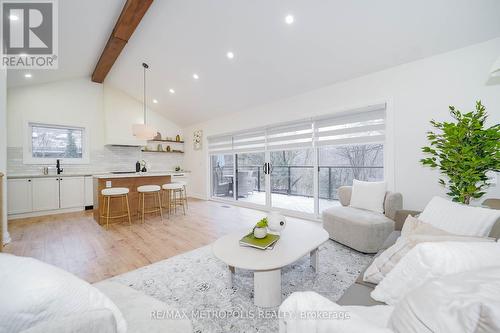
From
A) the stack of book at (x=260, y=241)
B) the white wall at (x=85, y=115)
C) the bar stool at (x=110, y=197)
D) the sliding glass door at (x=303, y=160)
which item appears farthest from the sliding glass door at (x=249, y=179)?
the stack of book at (x=260, y=241)

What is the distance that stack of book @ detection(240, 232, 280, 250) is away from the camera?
1.66 meters

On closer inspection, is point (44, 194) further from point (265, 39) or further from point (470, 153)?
point (470, 153)

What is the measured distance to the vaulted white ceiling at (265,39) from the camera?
227 cm

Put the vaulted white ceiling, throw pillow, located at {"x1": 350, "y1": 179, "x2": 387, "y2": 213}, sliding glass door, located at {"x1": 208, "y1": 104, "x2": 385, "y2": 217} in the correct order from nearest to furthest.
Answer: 1. the vaulted white ceiling
2. throw pillow, located at {"x1": 350, "y1": 179, "x2": 387, "y2": 213}
3. sliding glass door, located at {"x1": 208, "y1": 104, "x2": 385, "y2": 217}

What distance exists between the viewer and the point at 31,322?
490mm

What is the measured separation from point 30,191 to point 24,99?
2.08 metres

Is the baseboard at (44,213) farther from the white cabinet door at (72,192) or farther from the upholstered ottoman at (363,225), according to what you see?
the upholstered ottoman at (363,225)

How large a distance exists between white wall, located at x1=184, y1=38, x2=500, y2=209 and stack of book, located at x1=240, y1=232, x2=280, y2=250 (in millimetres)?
2252

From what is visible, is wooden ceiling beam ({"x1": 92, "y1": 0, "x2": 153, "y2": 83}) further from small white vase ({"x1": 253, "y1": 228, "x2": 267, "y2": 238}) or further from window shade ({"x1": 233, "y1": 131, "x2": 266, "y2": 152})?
small white vase ({"x1": 253, "y1": 228, "x2": 267, "y2": 238})

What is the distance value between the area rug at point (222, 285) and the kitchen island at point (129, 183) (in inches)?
93.2

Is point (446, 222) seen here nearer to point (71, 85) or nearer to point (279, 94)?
point (279, 94)

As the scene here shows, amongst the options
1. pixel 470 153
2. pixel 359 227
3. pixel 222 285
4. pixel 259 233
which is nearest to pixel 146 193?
pixel 222 285

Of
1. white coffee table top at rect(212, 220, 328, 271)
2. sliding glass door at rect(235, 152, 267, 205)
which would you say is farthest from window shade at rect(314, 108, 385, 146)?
white coffee table top at rect(212, 220, 328, 271)

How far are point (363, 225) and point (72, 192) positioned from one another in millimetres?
6085
